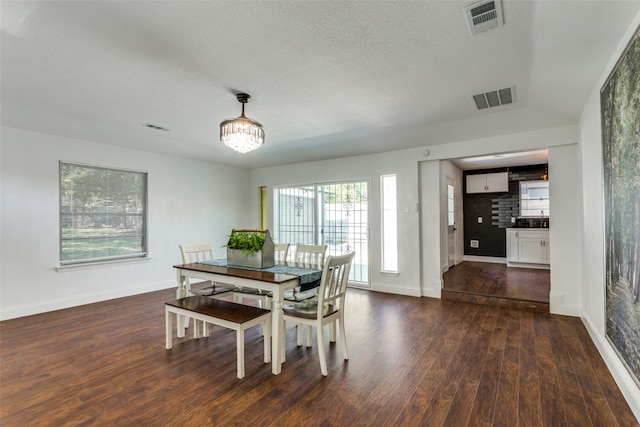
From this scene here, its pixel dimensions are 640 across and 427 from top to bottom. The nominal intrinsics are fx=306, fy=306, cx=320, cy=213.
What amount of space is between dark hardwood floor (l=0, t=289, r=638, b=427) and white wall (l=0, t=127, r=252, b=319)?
661mm

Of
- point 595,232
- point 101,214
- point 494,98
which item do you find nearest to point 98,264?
point 101,214

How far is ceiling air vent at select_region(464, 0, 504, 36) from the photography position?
1830 mm

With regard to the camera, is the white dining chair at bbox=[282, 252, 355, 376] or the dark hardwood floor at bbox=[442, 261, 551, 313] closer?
the white dining chair at bbox=[282, 252, 355, 376]

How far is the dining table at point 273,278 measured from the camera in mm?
2521

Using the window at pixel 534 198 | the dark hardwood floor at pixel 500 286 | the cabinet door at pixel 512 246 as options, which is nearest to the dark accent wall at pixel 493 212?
the window at pixel 534 198

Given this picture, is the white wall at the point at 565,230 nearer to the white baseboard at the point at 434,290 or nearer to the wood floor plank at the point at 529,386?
the wood floor plank at the point at 529,386

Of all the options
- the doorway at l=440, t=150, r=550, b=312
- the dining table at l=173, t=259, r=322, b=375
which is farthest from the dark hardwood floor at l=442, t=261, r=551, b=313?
the dining table at l=173, t=259, r=322, b=375

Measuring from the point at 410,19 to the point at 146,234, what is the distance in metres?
5.18

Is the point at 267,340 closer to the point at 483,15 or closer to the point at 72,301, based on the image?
the point at 483,15

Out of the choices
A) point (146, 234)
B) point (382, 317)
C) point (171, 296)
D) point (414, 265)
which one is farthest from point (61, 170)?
point (414, 265)

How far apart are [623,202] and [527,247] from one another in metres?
5.65

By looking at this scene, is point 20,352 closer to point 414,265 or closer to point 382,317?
point 382,317

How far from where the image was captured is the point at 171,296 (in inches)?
196

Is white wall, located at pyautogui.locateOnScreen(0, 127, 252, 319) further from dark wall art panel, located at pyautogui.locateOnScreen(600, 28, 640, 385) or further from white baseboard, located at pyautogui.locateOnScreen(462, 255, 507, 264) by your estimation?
white baseboard, located at pyautogui.locateOnScreen(462, 255, 507, 264)
